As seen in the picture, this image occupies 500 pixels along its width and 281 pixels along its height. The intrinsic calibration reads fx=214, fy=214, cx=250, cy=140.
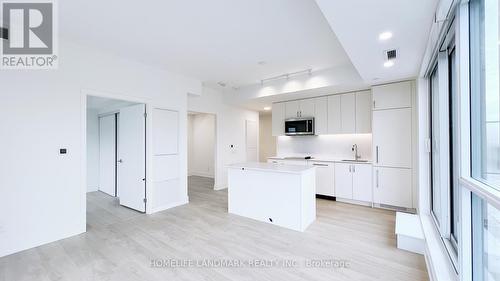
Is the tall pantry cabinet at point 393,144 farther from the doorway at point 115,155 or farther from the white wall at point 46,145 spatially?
the white wall at point 46,145

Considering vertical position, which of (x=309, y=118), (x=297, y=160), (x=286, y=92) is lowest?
(x=297, y=160)

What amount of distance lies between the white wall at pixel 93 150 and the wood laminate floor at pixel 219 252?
2.51m

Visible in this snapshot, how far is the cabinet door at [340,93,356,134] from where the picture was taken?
460cm

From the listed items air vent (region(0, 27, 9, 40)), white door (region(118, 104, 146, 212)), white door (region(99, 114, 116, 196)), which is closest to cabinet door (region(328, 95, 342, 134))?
white door (region(118, 104, 146, 212))

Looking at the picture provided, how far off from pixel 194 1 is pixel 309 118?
145 inches

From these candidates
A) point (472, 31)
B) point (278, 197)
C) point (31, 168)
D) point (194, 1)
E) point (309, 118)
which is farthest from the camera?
point (309, 118)

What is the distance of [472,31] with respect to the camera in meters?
1.44

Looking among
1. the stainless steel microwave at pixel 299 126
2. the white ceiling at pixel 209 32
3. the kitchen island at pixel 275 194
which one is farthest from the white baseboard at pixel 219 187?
the white ceiling at pixel 209 32

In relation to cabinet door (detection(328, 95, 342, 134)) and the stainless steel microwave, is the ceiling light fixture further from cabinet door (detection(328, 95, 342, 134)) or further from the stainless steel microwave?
the stainless steel microwave

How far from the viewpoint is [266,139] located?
828cm

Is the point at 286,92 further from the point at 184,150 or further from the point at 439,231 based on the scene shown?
the point at 439,231

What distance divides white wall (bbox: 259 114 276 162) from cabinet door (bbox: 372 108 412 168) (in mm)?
4305

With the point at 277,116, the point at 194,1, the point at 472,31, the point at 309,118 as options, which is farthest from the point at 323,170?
the point at 194,1

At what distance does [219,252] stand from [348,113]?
12.5 feet
